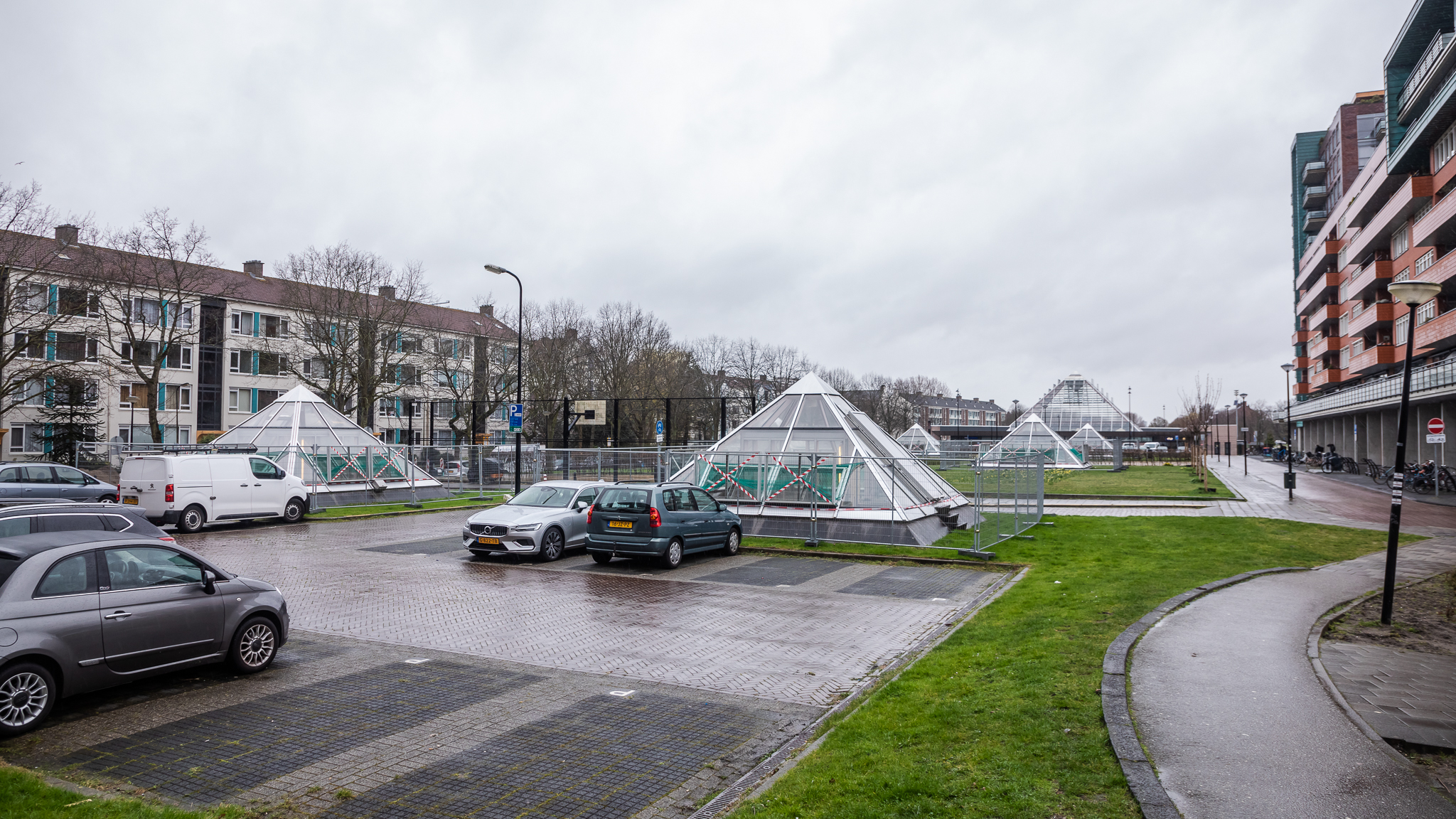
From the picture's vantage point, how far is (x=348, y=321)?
43719 mm

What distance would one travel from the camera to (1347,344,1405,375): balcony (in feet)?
163

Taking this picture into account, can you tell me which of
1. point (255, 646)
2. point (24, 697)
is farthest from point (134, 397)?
point (24, 697)

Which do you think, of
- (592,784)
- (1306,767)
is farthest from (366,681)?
(1306,767)

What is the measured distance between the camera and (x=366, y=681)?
8211mm

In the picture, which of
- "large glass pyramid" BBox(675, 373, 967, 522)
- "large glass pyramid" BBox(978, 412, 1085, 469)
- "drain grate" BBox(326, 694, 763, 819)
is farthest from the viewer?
"large glass pyramid" BBox(978, 412, 1085, 469)

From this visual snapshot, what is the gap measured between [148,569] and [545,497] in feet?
36.0

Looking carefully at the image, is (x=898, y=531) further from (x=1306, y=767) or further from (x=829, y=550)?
(x=1306, y=767)

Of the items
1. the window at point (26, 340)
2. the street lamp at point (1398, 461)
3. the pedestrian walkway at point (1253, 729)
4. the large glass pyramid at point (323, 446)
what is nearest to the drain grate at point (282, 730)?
the pedestrian walkway at point (1253, 729)

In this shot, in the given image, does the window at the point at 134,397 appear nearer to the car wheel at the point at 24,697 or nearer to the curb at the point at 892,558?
the curb at the point at 892,558

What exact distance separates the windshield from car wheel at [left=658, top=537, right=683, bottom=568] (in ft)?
10.1

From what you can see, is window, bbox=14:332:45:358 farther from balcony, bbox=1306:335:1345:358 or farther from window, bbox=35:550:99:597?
balcony, bbox=1306:335:1345:358

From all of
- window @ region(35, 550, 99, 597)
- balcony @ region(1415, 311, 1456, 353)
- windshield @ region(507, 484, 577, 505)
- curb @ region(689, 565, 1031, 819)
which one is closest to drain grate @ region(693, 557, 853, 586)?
curb @ region(689, 565, 1031, 819)

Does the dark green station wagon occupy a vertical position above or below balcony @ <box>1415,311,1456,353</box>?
below

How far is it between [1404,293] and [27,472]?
97.4 ft
